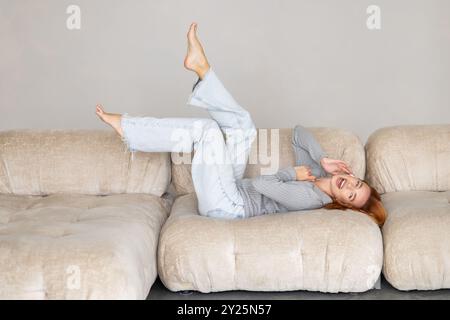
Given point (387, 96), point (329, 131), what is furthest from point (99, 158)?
point (387, 96)

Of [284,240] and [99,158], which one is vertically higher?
[99,158]

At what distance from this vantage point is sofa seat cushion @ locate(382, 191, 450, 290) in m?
3.01

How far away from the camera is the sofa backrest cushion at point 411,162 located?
369cm

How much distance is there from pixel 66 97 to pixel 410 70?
2384 millimetres

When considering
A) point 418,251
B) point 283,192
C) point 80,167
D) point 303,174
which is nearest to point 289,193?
point 283,192

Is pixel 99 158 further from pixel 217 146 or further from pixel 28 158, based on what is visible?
pixel 217 146

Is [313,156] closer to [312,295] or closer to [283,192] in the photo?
[283,192]

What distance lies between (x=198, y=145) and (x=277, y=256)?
0.70 meters

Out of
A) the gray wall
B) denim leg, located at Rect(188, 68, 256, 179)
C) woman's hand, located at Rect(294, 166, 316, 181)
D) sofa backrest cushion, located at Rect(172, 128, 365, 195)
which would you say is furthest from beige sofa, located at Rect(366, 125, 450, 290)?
the gray wall

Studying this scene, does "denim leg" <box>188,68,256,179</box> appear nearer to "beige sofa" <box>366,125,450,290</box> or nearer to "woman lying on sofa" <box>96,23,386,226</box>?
"woman lying on sofa" <box>96,23,386,226</box>

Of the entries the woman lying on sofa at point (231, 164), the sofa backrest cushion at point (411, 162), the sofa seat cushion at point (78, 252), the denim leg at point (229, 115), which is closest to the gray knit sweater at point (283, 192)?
the woman lying on sofa at point (231, 164)

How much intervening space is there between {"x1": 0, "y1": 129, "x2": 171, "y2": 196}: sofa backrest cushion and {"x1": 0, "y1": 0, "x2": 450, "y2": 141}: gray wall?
1406mm

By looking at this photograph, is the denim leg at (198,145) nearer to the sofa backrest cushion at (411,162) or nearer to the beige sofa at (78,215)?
the beige sofa at (78,215)

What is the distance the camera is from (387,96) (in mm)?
5133
